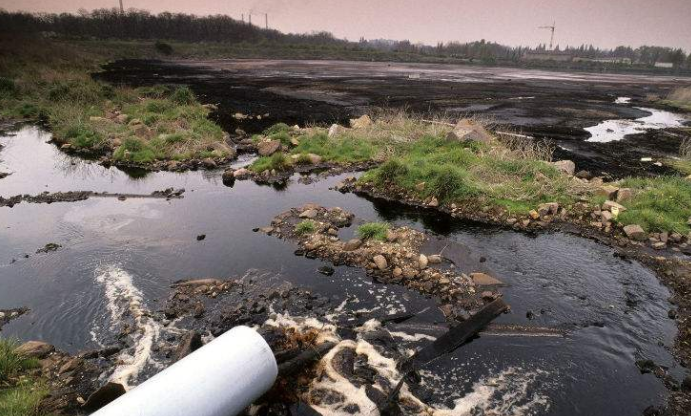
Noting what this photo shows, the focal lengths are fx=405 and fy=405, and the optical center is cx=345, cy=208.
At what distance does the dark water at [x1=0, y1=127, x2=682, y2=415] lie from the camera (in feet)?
19.3

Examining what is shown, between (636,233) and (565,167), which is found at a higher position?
(565,167)

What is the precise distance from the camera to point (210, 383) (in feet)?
13.1

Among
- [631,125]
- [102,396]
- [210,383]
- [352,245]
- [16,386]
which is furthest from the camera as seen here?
[631,125]

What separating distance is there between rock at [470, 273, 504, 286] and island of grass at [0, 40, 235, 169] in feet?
36.1

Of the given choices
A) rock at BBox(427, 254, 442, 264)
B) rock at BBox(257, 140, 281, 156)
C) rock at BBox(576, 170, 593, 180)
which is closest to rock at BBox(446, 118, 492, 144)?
rock at BBox(576, 170, 593, 180)

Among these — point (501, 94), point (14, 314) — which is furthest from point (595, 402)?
point (501, 94)

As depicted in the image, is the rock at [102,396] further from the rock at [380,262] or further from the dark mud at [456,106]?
the dark mud at [456,106]

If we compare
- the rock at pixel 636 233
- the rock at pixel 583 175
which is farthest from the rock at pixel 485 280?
the rock at pixel 583 175

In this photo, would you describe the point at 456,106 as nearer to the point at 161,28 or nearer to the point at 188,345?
the point at 188,345

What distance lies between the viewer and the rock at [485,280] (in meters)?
8.02

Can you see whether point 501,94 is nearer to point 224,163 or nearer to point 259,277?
point 224,163

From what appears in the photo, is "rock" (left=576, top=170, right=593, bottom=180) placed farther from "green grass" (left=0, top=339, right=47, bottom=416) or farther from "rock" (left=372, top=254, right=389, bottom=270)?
"green grass" (left=0, top=339, right=47, bottom=416)

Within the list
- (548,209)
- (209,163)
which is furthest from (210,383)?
(209,163)

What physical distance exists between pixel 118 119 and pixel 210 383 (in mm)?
19911
